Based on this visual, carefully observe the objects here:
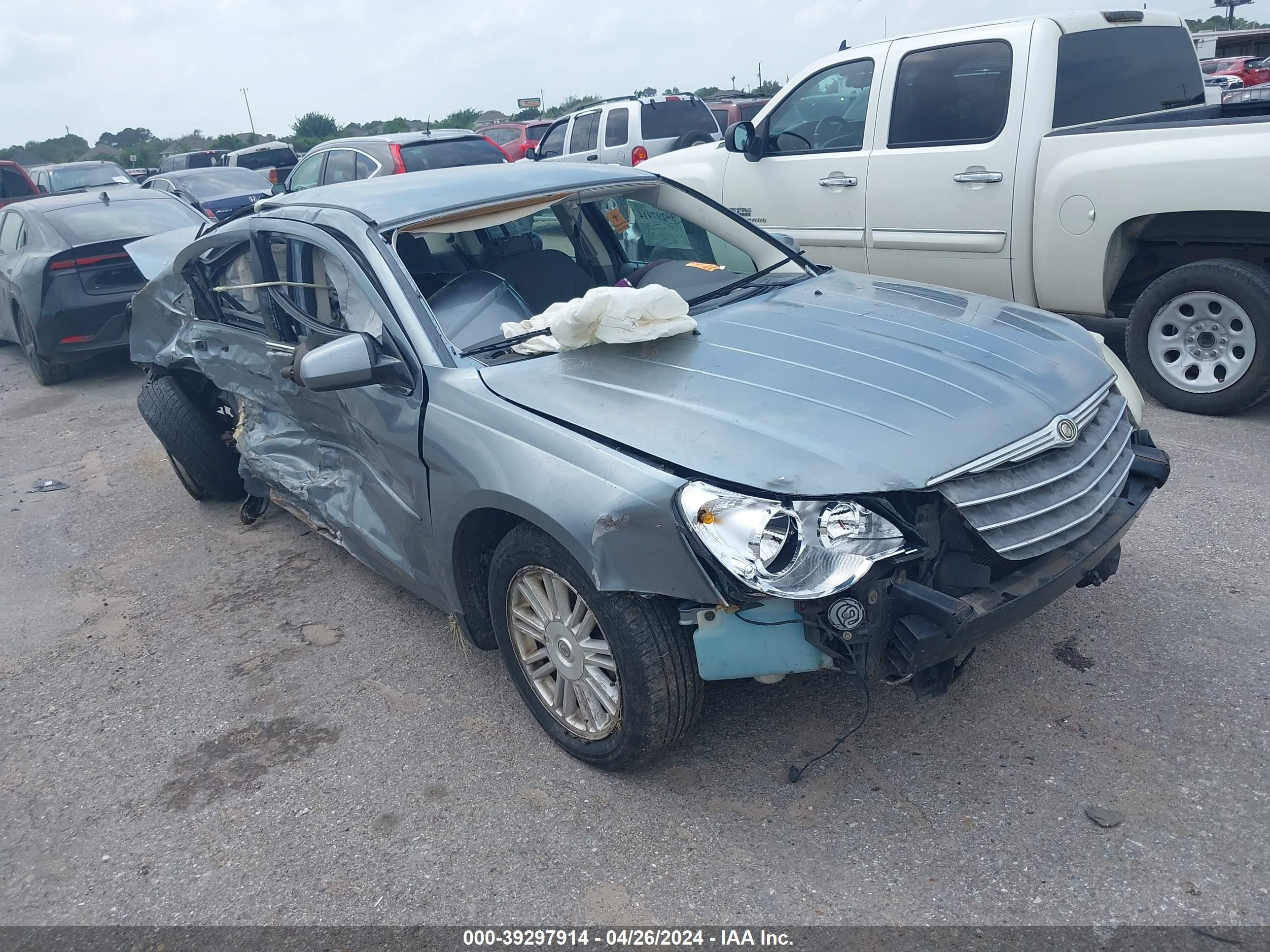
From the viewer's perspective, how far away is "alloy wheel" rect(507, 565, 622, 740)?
2787 mm

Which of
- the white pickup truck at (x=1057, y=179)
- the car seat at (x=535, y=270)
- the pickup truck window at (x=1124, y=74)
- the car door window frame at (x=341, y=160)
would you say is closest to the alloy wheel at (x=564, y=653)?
the car seat at (x=535, y=270)

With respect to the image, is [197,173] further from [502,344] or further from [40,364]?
[502,344]

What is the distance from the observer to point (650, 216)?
14.0 feet

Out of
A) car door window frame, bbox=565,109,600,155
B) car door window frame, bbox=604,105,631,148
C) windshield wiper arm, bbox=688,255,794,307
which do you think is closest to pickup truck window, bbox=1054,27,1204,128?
windshield wiper arm, bbox=688,255,794,307

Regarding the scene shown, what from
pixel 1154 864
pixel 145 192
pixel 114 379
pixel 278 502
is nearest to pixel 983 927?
pixel 1154 864

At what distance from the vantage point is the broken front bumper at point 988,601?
2336mm

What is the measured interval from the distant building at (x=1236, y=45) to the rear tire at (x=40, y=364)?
17.9 meters

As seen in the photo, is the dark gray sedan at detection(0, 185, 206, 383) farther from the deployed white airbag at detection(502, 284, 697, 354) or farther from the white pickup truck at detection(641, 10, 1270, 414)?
the deployed white airbag at detection(502, 284, 697, 354)

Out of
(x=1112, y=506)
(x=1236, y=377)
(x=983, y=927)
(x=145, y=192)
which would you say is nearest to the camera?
(x=983, y=927)

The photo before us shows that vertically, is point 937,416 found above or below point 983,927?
above

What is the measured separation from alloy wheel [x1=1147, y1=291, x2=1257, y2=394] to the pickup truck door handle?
116 centimetres

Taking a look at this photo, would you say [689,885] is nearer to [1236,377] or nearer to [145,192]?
[1236,377]

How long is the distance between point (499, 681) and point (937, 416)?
182cm

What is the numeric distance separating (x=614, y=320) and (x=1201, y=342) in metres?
3.67
